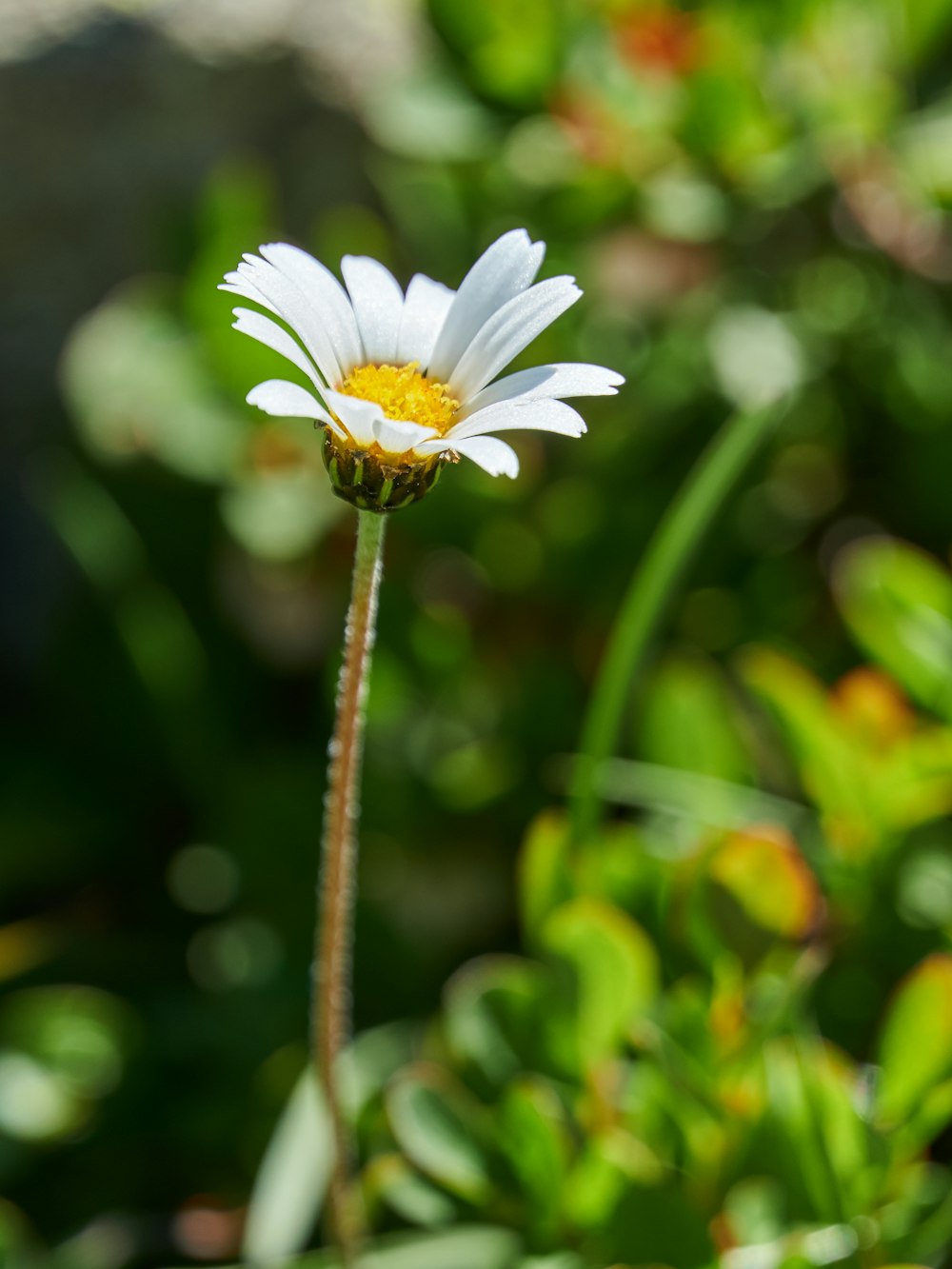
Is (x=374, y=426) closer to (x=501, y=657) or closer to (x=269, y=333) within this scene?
(x=269, y=333)

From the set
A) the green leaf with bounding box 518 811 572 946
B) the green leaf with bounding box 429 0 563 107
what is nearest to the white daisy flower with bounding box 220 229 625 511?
the green leaf with bounding box 518 811 572 946

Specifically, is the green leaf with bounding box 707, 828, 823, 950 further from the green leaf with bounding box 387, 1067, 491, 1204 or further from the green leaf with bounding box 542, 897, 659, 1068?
the green leaf with bounding box 387, 1067, 491, 1204

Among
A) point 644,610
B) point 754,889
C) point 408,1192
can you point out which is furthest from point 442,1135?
point 644,610

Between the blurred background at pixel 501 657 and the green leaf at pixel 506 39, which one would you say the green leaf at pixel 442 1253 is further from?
the green leaf at pixel 506 39

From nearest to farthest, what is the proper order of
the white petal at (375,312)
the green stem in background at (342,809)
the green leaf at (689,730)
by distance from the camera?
the green stem in background at (342,809)
the white petal at (375,312)
the green leaf at (689,730)

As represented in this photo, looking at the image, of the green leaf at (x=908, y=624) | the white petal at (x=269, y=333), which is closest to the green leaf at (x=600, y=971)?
the green leaf at (x=908, y=624)
